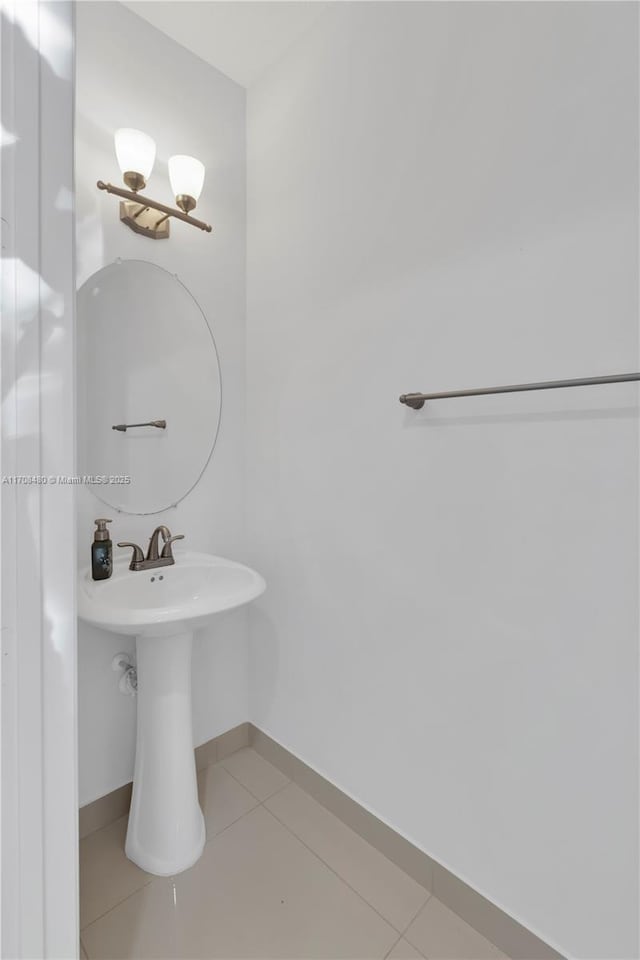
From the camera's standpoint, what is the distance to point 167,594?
4.76 feet

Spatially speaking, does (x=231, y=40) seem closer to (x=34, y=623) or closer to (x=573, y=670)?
(x=34, y=623)

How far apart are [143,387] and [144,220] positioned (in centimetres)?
51

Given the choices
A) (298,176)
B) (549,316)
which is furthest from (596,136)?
(298,176)

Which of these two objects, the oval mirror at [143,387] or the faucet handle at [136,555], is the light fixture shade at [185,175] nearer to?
the oval mirror at [143,387]

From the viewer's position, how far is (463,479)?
3.81ft

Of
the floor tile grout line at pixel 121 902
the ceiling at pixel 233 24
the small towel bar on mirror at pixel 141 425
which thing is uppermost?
the ceiling at pixel 233 24

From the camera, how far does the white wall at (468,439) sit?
945 millimetres

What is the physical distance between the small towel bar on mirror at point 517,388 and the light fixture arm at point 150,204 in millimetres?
882

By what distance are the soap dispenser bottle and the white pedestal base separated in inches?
8.8

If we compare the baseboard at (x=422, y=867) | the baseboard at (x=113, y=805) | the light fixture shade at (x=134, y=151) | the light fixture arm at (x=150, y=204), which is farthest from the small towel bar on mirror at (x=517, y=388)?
the baseboard at (x=113, y=805)

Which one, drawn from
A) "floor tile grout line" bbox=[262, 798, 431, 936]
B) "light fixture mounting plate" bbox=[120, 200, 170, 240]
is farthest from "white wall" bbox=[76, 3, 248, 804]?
"floor tile grout line" bbox=[262, 798, 431, 936]

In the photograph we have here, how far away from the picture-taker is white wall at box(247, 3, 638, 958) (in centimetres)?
95

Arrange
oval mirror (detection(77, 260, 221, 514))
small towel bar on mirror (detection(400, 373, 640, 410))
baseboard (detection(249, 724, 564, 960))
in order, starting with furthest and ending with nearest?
1. oval mirror (detection(77, 260, 221, 514))
2. baseboard (detection(249, 724, 564, 960))
3. small towel bar on mirror (detection(400, 373, 640, 410))

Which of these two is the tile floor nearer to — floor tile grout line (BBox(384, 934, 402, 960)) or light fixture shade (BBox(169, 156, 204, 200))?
floor tile grout line (BBox(384, 934, 402, 960))
